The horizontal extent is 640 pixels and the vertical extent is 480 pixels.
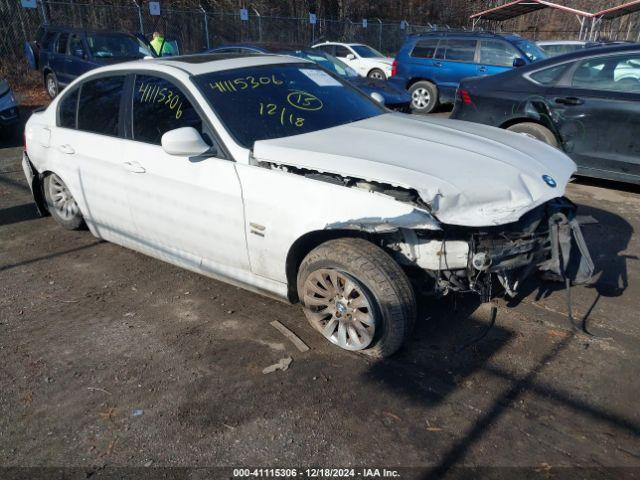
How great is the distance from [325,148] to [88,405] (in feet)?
6.66

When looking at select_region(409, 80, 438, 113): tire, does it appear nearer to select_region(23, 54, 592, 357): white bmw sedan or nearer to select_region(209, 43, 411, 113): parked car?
select_region(209, 43, 411, 113): parked car

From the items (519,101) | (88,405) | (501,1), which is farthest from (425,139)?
(501,1)

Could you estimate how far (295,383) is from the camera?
299 centimetres

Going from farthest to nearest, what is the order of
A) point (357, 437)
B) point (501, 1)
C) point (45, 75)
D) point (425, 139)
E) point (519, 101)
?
point (501, 1) → point (45, 75) → point (519, 101) → point (425, 139) → point (357, 437)

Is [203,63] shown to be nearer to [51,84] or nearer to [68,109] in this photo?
[68,109]

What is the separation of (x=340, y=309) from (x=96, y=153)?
2444 millimetres

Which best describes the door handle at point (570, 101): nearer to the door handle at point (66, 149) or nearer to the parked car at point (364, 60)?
the door handle at point (66, 149)

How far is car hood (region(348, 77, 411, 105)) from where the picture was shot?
9680mm

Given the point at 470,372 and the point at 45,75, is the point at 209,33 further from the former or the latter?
the point at 470,372

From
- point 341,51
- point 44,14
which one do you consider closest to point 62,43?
point 44,14

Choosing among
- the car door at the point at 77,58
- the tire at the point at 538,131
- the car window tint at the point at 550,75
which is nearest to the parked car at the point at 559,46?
the car window tint at the point at 550,75

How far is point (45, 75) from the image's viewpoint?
1290cm

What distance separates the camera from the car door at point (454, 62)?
36.5 feet

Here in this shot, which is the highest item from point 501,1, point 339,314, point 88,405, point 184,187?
point 501,1
